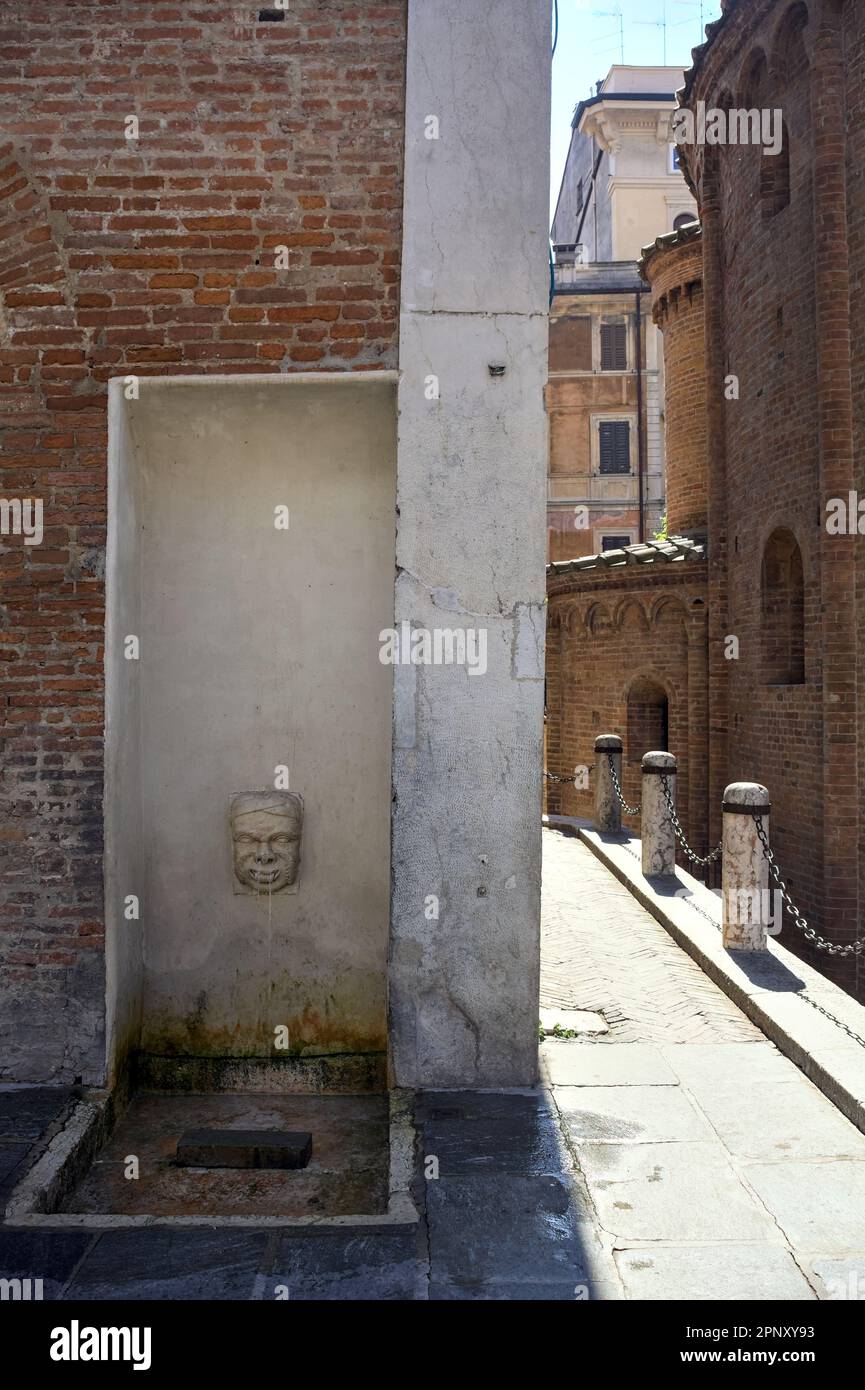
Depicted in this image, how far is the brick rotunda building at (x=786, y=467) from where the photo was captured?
10852 mm

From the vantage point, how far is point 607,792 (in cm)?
1232

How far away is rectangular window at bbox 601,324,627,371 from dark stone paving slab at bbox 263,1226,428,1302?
3092 centimetres

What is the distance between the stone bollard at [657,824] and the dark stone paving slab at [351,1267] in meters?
6.23

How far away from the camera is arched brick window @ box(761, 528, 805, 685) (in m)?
12.7

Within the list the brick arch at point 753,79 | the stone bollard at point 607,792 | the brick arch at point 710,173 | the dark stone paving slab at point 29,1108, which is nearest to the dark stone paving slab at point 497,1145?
the dark stone paving slab at point 29,1108

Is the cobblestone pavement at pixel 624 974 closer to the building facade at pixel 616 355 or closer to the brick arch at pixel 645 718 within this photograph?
the brick arch at pixel 645 718

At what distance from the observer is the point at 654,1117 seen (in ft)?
15.2

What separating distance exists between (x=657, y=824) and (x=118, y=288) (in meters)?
6.56

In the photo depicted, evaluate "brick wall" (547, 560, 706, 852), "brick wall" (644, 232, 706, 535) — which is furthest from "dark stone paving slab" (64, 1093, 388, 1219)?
"brick wall" (644, 232, 706, 535)
